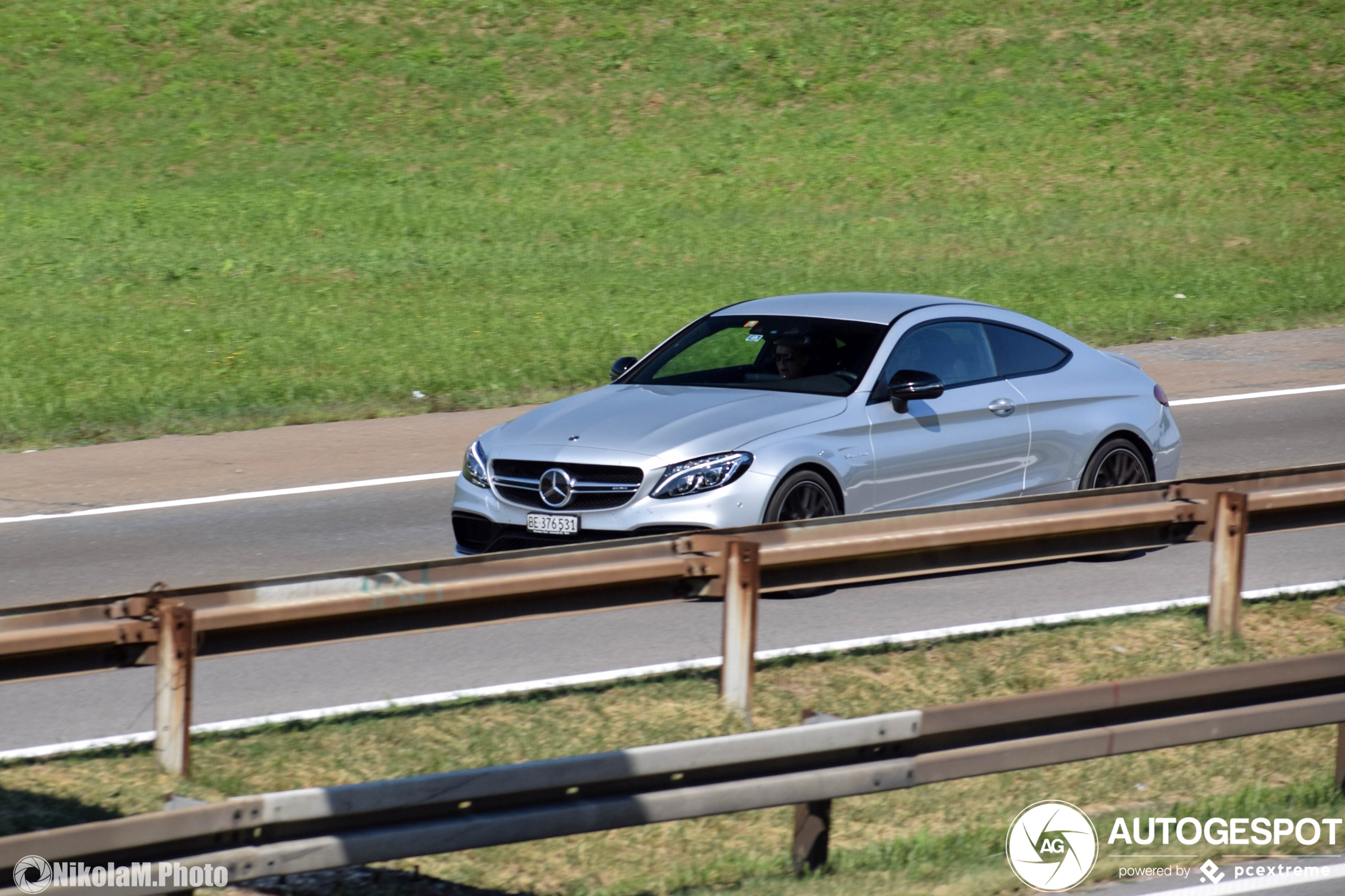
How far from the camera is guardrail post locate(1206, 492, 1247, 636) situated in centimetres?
781

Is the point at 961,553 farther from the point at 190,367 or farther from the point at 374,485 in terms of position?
the point at 190,367

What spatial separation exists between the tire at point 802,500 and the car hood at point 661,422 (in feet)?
0.94

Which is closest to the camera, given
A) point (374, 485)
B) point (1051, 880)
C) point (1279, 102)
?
point (1051, 880)

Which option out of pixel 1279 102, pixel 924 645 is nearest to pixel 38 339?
pixel 924 645

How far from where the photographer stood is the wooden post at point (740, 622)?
6730 mm

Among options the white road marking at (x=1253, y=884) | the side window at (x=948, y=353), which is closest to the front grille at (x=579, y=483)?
the side window at (x=948, y=353)

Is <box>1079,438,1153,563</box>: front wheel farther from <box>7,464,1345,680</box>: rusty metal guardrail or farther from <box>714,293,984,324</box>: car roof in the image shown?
<box>7,464,1345,680</box>: rusty metal guardrail

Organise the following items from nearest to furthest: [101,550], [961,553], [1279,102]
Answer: [961,553] < [101,550] < [1279,102]

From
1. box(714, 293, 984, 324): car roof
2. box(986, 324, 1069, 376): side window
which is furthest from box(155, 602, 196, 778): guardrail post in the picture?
box(986, 324, 1069, 376): side window

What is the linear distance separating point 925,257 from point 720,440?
15.9 metres

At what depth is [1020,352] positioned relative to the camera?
10062mm

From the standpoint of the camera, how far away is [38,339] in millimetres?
17828

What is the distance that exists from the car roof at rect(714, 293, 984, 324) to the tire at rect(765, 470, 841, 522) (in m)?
1.35

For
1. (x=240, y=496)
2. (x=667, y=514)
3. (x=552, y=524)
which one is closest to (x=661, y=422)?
(x=667, y=514)
